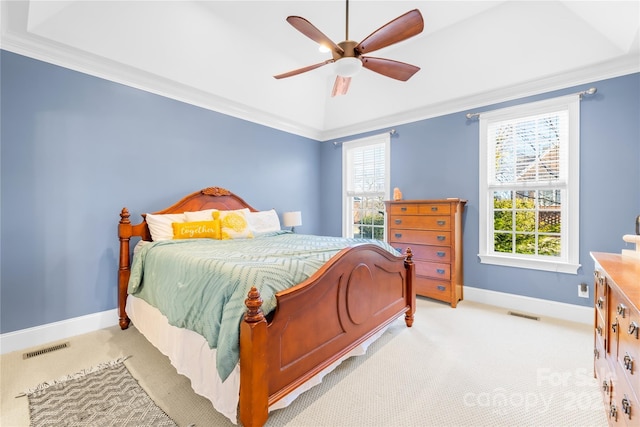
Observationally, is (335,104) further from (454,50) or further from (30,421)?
(30,421)

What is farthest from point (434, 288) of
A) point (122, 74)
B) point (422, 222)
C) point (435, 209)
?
point (122, 74)

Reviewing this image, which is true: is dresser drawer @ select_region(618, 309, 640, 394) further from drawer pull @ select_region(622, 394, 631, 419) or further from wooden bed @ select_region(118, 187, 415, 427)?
wooden bed @ select_region(118, 187, 415, 427)

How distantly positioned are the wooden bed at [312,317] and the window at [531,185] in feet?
5.04

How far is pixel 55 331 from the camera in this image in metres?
2.53

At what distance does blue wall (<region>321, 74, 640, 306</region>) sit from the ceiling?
224 mm

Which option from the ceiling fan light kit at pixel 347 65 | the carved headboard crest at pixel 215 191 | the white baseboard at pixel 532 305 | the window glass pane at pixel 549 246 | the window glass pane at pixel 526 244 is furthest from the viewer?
the carved headboard crest at pixel 215 191

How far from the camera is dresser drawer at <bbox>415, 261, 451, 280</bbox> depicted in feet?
11.0

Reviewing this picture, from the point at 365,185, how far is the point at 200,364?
3.69 meters

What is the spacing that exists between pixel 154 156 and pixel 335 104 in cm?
281

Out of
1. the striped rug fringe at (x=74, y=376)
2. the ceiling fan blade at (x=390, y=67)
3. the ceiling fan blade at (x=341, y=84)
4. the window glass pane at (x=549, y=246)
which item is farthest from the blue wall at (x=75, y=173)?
the window glass pane at (x=549, y=246)

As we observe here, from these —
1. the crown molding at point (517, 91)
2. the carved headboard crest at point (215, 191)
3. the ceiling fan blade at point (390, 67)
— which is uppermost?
the crown molding at point (517, 91)

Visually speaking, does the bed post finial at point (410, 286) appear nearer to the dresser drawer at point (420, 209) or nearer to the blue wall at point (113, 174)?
the dresser drawer at point (420, 209)

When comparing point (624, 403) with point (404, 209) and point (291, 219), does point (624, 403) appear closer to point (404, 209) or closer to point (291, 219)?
point (404, 209)

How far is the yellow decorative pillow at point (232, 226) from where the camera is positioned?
3135mm
